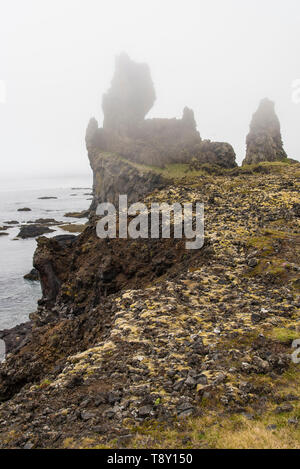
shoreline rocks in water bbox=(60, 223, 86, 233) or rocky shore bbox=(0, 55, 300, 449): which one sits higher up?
rocky shore bbox=(0, 55, 300, 449)

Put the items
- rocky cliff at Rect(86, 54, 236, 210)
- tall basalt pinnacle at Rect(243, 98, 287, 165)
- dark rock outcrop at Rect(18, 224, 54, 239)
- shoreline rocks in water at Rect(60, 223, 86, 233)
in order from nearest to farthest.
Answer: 1. dark rock outcrop at Rect(18, 224, 54, 239)
2. tall basalt pinnacle at Rect(243, 98, 287, 165)
3. shoreline rocks in water at Rect(60, 223, 86, 233)
4. rocky cliff at Rect(86, 54, 236, 210)

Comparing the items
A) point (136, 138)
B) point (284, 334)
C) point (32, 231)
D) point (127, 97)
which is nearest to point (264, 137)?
point (136, 138)

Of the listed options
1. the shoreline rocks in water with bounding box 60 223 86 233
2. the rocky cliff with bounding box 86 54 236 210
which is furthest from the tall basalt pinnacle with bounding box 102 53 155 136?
the shoreline rocks in water with bounding box 60 223 86 233

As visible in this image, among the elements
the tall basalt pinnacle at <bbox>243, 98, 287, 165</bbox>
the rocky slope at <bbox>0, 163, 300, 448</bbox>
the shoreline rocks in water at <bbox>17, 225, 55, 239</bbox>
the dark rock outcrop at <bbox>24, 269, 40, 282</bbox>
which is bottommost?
the dark rock outcrop at <bbox>24, 269, 40, 282</bbox>

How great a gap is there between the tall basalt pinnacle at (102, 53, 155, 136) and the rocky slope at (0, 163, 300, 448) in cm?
13724

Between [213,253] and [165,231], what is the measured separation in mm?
5342

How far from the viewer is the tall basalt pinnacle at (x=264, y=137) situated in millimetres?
113019

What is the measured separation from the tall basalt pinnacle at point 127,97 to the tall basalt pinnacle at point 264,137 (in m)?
59.8

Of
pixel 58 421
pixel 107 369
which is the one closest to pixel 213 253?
pixel 107 369

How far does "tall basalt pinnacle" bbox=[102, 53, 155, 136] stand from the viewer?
522ft

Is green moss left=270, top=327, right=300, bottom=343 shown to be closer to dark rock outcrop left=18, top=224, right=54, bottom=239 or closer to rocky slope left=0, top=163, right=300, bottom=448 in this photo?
rocky slope left=0, top=163, right=300, bottom=448

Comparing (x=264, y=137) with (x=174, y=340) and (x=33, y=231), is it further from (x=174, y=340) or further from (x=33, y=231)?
(x=174, y=340)

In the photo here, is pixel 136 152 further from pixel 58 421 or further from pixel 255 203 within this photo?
pixel 58 421

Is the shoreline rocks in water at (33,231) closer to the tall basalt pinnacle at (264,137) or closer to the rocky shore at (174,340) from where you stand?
the rocky shore at (174,340)
